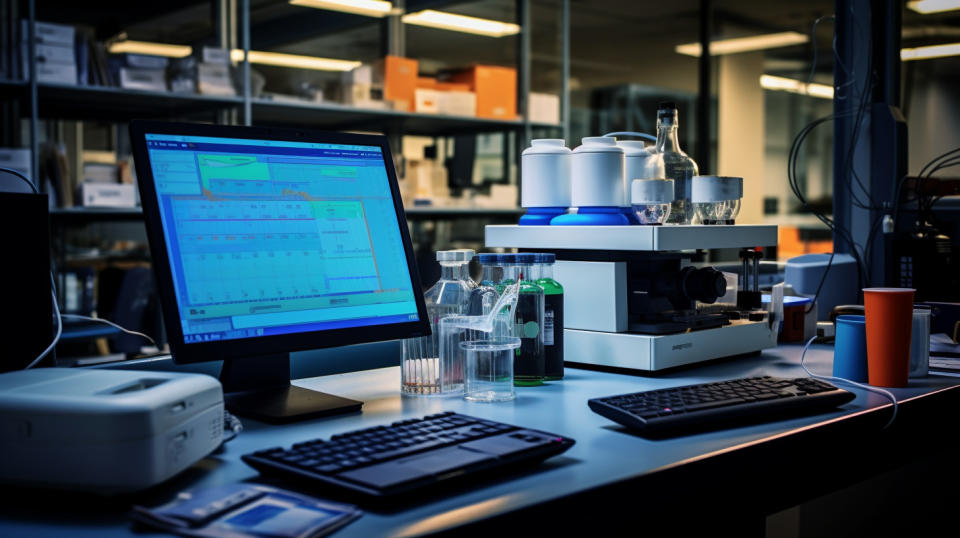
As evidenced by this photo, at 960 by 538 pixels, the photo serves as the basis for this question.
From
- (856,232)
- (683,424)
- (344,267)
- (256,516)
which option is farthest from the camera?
(856,232)

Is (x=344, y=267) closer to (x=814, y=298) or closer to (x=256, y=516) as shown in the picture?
(x=256, y=516)

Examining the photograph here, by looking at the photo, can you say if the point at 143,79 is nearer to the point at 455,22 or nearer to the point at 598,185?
the point at 455,22

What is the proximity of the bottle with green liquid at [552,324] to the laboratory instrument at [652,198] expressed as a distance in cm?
25

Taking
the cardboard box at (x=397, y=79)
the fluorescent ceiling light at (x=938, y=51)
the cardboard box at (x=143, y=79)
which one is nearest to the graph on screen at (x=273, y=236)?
the cardboard box at (x=143, y=79)

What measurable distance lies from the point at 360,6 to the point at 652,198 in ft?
12.0

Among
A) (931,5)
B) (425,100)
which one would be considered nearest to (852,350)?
(425,100)

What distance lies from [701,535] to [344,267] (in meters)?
0.67

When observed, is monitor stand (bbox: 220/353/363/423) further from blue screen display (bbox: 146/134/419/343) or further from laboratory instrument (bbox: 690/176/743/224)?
laboratory instrument (bbox: 690/176/743/224)

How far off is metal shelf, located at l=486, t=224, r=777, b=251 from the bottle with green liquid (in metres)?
0.13

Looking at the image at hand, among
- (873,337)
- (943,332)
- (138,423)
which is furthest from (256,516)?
(943,332)

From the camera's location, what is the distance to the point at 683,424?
1.03 meters

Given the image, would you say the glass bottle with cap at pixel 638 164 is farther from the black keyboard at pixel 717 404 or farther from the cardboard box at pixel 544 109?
the cardboard box at pixel 544 109

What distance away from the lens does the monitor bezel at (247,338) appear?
3.43ft

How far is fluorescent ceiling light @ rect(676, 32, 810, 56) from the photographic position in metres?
7.29
